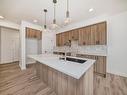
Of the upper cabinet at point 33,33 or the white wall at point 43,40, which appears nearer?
the white wall at point 43,40

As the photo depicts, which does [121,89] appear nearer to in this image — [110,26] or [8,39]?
[110,26]

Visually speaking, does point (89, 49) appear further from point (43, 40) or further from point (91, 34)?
point (43, 40)

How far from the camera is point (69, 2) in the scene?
2.45 metres

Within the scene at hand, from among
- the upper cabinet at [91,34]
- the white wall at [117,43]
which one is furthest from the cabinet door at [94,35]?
the white wall at [117,43]

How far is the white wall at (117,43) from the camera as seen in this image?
3.13 m

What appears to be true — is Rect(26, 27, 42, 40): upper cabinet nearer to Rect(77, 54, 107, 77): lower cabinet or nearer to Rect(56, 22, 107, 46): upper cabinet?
Rect(56, 22, 107, 46): upper cabinet

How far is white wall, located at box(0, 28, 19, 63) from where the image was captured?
5.30 m

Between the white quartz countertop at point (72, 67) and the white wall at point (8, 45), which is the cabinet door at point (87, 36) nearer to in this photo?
the white quartz countertop at point (72, 67)

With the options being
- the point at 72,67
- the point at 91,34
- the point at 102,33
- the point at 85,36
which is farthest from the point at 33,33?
the point at 72,67

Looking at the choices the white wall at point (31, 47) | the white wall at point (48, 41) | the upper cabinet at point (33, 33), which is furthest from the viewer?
the white wall at point (48, 41)

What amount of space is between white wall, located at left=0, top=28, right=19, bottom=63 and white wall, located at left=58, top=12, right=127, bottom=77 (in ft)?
20.5

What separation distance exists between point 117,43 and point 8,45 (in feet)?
23.2

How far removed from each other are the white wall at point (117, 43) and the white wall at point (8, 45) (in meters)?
6.24

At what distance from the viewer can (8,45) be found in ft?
18.4
